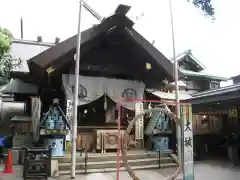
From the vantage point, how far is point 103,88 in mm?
11820

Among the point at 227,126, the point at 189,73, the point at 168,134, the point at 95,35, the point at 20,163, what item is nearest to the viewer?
the point at 20,163

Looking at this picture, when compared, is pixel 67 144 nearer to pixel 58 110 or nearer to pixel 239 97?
pixel 58 110

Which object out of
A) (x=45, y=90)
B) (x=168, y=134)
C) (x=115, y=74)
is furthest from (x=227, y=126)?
(x=45, y=90)

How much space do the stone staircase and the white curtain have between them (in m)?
2.59

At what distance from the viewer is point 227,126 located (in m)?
12.8

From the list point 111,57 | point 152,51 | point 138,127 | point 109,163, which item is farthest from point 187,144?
point 111,57

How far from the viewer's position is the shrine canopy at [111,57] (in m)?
10.2

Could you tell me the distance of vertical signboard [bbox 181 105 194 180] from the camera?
696 centimetres

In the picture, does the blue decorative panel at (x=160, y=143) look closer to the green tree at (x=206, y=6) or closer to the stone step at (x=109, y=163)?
the stone step at (x=109, y=163)

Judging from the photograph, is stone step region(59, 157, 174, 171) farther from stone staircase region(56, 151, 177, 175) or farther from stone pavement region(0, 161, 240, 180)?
stone pavement region(0, 161, 240, 180)

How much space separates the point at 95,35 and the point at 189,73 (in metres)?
11.9

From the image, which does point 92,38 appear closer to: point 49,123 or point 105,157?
point 49,123

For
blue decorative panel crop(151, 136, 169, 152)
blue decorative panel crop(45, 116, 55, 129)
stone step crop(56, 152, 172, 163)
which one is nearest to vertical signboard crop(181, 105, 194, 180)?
stone step crop(56, 152, 172, 163)

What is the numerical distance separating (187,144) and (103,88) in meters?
5.59
